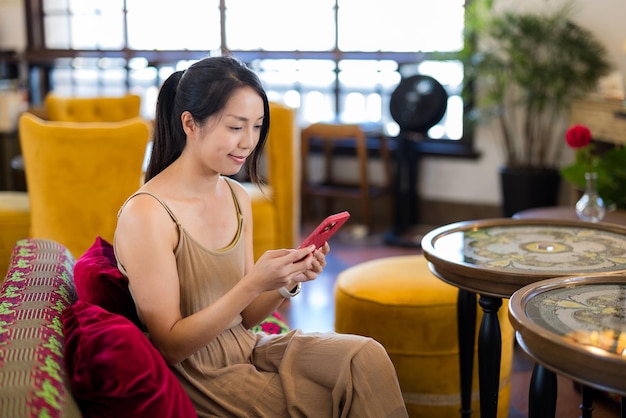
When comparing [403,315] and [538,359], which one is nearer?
[538,359]

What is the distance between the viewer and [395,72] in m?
6.77

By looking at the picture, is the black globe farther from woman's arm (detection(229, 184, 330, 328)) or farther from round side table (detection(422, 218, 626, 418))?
woman's arm (detection(229, 184, 330, 328))

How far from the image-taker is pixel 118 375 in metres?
1.60

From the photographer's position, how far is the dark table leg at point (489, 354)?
2453 mm

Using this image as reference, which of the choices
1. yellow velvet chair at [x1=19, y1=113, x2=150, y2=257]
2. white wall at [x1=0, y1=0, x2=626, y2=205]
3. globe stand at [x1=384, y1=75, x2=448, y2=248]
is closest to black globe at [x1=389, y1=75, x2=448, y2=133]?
globe stand at [x1=384, y1=75, x2=448, y2=248]

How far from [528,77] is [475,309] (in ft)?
10.7

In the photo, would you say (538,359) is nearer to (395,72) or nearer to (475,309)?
(475,309)

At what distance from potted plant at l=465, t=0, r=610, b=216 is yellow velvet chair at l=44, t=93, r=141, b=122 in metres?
2.31

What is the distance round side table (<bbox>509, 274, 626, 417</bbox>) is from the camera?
1.57 m

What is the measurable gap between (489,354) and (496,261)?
0.27m

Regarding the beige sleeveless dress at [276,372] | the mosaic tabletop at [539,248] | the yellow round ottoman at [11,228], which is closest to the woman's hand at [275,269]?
the beige sleeveless dress at [276,372]

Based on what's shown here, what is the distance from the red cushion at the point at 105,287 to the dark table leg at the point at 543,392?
0.91m

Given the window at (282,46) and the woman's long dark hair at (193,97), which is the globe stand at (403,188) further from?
the woman's long dark hair at (193,97)

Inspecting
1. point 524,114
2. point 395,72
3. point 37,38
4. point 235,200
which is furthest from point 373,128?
point 235,200
